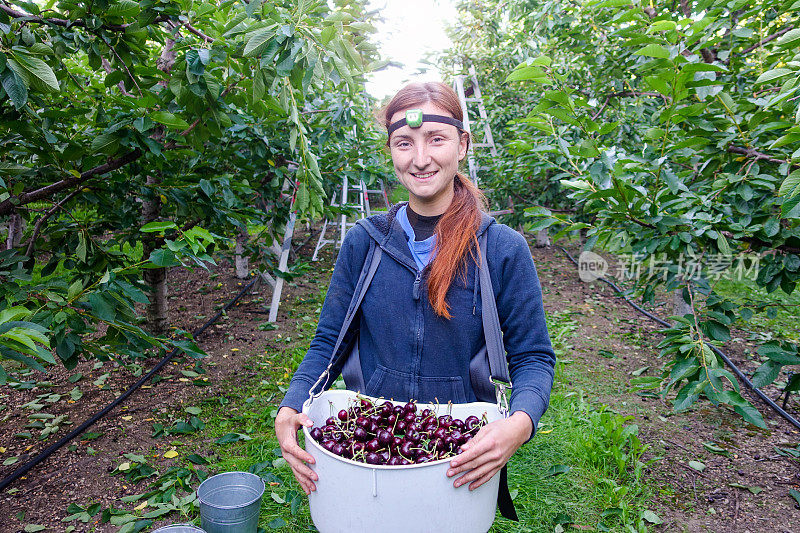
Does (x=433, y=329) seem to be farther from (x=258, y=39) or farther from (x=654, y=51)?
(x=654, y=51)

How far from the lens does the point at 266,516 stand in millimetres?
2660

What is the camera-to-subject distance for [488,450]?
47.3 inches

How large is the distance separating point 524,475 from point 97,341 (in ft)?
7.22

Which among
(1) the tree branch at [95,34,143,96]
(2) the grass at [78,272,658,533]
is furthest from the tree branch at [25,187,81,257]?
(2) the grass at [78,272,658,533]

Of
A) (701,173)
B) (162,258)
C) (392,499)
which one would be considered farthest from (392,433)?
(701,173)

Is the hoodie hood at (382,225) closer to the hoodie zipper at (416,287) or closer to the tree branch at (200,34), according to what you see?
the hoodie zipper at (416,287)

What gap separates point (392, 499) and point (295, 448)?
0.95 ft

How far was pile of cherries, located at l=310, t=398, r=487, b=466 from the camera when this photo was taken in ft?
4.14

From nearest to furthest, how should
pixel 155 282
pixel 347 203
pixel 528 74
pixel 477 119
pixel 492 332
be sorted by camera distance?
1. pixel 492 332
2. pixel 528 74
3. pixel 155 282
4. pixel 347 203
5. pixel 477 119

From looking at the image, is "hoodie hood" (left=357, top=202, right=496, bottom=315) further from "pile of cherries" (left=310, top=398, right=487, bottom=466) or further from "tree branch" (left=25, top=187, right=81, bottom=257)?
"tree branch" (left=25, top=187, right=81, bottom=257)

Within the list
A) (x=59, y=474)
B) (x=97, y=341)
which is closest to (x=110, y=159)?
(x=97, y=341)

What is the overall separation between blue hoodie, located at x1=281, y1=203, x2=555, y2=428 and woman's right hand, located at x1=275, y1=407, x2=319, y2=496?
46 mm

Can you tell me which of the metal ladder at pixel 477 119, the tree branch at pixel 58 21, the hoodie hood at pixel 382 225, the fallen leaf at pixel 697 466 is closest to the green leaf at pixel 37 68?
the tree branch at pixel 58 21

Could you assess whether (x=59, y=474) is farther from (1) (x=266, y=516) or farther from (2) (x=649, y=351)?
(2) (x=649, y=351)
